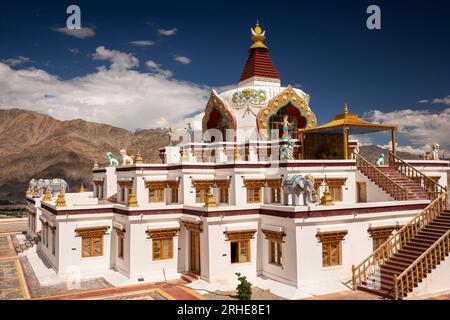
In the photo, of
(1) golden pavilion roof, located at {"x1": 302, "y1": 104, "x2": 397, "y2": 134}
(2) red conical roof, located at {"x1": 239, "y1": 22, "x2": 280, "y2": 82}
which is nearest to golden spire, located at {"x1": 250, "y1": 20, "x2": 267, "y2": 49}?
(2) red conical roof, located at {"x1": 239, "y1": 22, "x2": 280, "y2": 82}

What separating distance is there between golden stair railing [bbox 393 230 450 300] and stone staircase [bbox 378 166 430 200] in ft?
14.7

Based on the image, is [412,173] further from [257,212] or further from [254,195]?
[257,212]

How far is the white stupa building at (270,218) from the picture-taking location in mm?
18594

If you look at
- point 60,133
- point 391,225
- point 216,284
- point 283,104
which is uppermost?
point 60,133

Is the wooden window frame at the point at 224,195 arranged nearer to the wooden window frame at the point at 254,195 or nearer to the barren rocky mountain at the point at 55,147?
the wooden window frame at the point at 254,195

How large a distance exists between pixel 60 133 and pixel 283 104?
452ft

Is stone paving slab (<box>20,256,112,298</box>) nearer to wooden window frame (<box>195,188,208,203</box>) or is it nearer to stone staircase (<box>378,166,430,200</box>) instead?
wooden window frame (<box>195,188,208,203</box>)

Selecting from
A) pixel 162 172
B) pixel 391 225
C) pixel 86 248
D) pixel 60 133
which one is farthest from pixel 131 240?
pixel 60 133

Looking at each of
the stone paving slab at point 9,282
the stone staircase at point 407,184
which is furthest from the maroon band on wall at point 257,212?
the stone paving slab at point 9,282

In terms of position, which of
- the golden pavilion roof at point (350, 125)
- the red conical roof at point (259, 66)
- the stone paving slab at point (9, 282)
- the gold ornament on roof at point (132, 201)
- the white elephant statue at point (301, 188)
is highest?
the red conical roof at point (259, 66)

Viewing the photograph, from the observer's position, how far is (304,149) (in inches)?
1068

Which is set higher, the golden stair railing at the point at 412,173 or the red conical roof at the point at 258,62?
the red conical roof at the point at 258,62

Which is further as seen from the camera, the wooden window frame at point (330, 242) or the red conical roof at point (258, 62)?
the red conical roof at point (258, 62)

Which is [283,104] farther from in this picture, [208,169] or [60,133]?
[60,133]
